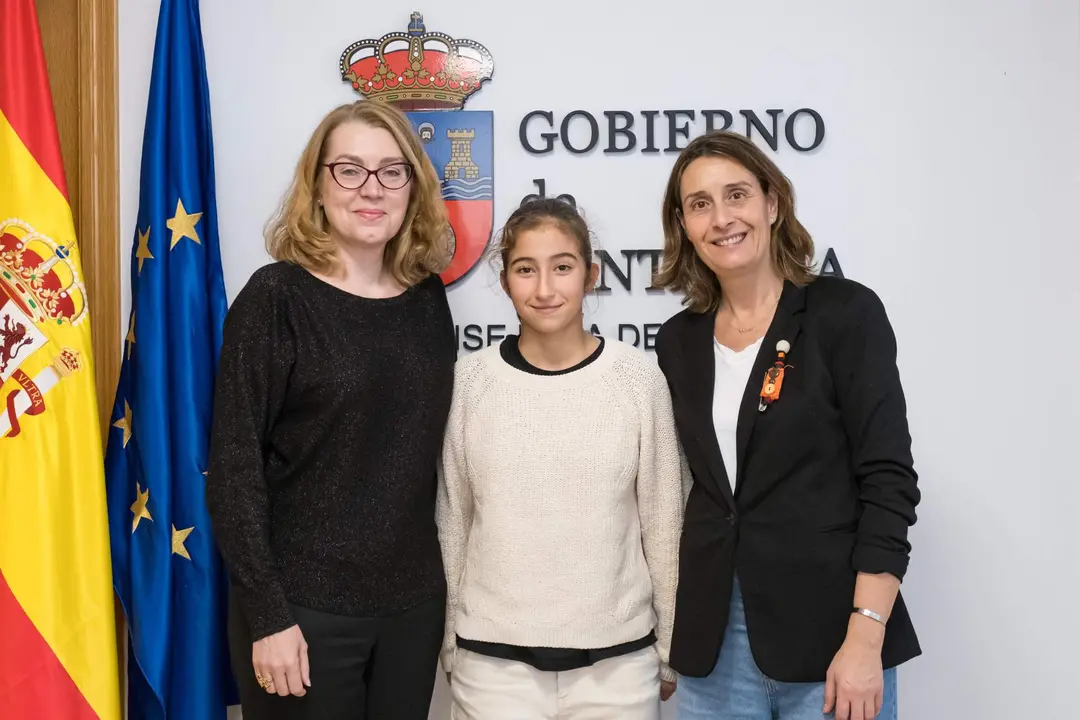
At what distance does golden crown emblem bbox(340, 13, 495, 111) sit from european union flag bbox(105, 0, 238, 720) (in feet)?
1.50

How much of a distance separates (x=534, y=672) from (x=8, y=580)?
1248 millimetres

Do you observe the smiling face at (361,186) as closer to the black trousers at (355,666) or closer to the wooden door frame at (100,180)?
the black trousers at (355,666)

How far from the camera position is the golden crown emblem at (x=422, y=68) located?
2.32 meters

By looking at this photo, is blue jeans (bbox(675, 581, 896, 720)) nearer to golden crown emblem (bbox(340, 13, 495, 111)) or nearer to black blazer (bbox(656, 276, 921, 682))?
black blazer (bbox(656, 276, 921, 682))

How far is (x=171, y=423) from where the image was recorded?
2.09 m

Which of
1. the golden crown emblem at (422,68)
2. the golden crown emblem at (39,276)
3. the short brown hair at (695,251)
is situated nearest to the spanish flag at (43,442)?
the golden crown emblem at (39,276)

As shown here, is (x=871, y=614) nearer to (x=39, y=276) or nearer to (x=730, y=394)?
(x=730, y=394)

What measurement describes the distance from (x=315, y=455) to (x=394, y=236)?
48 cm

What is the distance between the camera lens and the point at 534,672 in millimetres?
1611

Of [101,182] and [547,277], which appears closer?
[547,277]

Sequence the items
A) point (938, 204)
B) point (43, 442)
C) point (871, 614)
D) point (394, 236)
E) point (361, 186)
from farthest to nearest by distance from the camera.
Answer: point (938, 204) < point (43, 442) < point (394, 236) < point (361, 186) < point (871, 614)

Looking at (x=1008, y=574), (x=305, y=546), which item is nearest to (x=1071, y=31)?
(x=1008, y=574)

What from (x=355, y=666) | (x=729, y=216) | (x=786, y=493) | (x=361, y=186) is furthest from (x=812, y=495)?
(x=361, y=186)

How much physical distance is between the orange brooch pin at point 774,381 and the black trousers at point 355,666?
73cm
